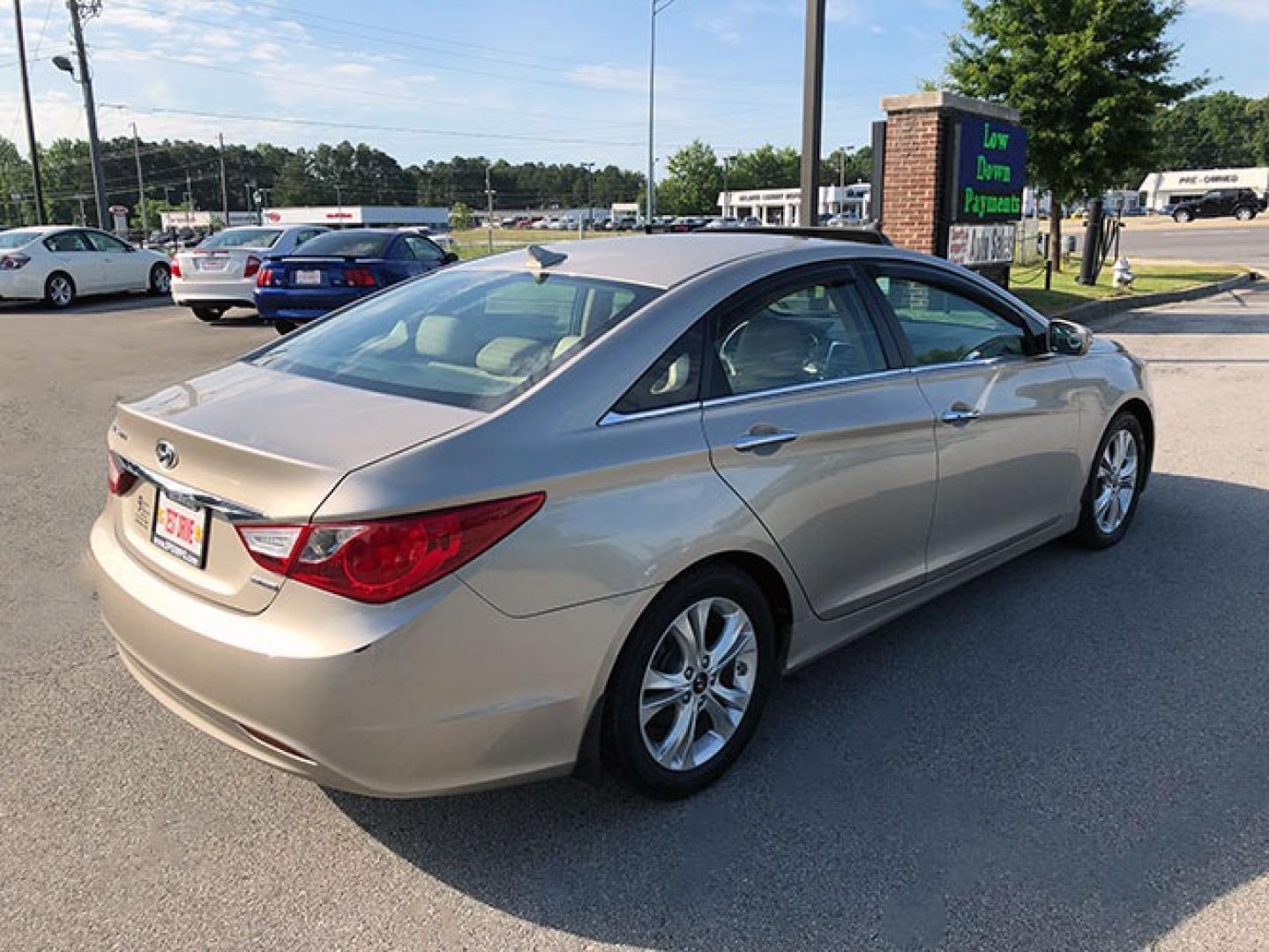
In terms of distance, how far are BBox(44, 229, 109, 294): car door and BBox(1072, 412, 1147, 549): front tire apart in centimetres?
1787

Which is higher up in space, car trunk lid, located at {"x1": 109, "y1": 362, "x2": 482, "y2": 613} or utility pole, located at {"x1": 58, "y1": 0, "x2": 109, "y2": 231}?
utility pole, located at {"x1": 58, "y1": 0, "x2": 109, "y2": 231}

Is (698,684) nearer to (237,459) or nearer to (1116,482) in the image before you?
(237,459)

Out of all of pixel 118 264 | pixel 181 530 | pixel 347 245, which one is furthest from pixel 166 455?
pixel 118 264

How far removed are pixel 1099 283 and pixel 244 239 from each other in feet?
53.2

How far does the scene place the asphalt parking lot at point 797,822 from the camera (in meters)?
2.49

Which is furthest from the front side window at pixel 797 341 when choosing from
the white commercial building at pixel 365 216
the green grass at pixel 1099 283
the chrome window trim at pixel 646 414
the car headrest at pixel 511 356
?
the white commercial building at pixel 365 216

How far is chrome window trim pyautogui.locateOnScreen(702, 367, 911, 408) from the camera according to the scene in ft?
9.93

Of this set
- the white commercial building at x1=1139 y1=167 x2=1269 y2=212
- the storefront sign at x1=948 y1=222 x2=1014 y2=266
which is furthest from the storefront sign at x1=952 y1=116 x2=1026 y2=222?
the white commercial building at x1=1139 y1=167 x2=1269 y2=212

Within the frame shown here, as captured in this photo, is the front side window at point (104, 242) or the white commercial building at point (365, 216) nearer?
the front side window at point (104, 242)

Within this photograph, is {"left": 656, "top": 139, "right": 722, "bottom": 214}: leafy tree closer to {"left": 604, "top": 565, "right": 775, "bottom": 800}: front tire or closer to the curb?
the curb

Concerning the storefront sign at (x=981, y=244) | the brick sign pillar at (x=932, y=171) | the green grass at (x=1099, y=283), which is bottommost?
the green grass at (x=1099, y=283)

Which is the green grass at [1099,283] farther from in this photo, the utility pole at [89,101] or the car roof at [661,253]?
the utility pole at [89,101]

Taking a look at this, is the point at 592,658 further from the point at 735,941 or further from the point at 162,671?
the point at 162,671

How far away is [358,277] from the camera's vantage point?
1215 cm
